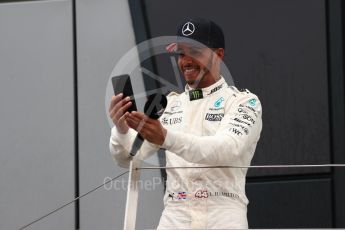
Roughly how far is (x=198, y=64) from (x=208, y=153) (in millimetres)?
247

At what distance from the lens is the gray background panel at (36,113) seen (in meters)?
2.71

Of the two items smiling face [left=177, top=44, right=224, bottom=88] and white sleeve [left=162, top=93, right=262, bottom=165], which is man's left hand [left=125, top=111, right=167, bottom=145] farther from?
smiling face [left=177, top=44, right=224, bottom=88]

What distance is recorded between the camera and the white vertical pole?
1.60m

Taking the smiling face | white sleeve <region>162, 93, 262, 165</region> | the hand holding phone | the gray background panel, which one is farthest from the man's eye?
the gray background panel

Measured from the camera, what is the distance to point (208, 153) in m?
1.62

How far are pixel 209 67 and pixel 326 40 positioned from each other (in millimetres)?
850

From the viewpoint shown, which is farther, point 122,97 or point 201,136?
point 201,136

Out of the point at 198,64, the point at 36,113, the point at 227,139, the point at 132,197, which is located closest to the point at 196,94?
the point at 198,64

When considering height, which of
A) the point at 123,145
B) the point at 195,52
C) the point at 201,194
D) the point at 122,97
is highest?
the point at 195,52

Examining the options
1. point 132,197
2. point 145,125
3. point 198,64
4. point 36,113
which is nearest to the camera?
point 145,125

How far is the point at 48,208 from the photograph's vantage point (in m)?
2.71

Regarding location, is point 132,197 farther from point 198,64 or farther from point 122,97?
point 198,64

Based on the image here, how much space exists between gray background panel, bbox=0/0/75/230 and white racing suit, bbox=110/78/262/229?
0.96 metres

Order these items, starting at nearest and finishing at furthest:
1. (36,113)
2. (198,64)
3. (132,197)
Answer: (132,197)
(198,64)
(36,113)
